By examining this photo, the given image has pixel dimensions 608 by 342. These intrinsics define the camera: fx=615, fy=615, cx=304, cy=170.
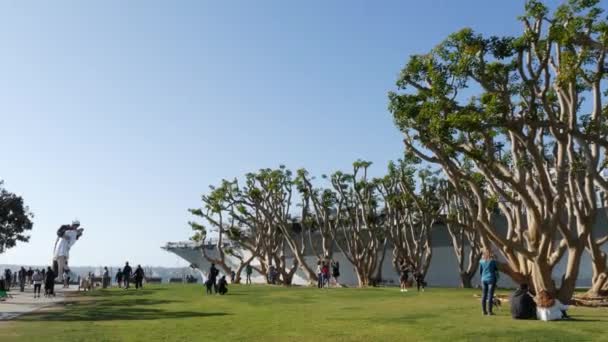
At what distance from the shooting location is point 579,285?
173 feet

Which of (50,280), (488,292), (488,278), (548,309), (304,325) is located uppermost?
(50,280)

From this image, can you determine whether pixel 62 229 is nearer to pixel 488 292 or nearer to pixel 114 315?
pixel 114 315

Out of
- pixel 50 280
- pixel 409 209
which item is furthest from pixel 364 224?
pixel 50 280

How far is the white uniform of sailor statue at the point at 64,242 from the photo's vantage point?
157 ft

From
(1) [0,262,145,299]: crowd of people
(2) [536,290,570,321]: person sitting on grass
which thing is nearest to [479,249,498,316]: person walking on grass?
(2) [536,290,570,321]: person sitting on grass

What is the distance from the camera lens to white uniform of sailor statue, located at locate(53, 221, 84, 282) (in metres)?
48.0

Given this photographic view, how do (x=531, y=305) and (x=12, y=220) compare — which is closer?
(x=531, y=305)

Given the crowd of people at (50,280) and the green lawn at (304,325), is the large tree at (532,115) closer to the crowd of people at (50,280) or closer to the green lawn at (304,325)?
the green lawn at (304,325)

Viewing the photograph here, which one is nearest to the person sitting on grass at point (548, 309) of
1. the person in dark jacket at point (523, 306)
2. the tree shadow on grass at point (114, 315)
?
the person in dark jacket at point (523, 306)

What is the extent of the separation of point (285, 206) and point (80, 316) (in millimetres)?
30643

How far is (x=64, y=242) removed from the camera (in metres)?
48.1

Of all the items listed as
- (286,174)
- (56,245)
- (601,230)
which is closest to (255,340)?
(286,174)

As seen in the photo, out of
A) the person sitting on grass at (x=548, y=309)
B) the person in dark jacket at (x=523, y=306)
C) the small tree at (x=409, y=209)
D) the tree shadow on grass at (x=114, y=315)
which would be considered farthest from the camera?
the small tree at (x=409, y=209)

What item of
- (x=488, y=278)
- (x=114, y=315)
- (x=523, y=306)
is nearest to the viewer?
(x=523, y=306)
